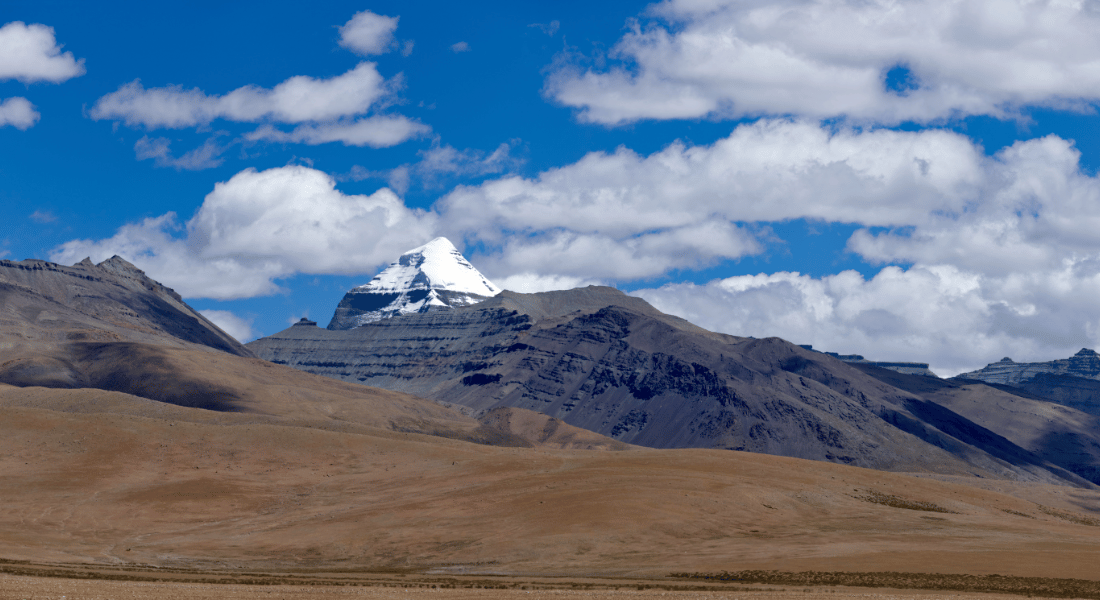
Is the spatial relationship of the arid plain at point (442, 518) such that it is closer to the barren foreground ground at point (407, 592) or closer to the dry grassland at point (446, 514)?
the dry grassland at point (446, 514)

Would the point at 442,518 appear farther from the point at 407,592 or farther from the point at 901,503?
Answer: the point at 901,503

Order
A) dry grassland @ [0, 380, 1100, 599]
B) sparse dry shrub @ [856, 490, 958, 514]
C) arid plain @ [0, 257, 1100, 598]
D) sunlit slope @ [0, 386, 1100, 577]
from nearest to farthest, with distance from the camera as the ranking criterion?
arid plain @ [0, 257, 1100, 598]
dry grassland @ [0, 380, 1100, 599]
sunlit slope @ [0, 386, 1100, 577]
sparse dry shrub @ [856, 490, 958, 514]

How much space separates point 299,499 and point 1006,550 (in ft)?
201

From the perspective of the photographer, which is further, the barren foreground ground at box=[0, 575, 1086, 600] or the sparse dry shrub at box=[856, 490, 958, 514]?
the sparse dry shrub at box=[856, 490, 958, 514]

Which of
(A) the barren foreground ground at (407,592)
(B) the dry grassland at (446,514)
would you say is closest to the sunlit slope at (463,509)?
(B) the dry grassland at (446,514)

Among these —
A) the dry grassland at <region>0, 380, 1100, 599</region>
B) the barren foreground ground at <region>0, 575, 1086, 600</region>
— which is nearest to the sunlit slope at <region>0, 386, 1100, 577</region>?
the dry grassland at <region>0, 380, 1100, 599</region>

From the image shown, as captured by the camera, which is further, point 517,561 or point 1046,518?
point 1046,518

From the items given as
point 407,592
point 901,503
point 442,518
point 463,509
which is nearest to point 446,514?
point 442,518

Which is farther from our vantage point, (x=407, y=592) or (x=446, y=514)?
(x=446, y=514)

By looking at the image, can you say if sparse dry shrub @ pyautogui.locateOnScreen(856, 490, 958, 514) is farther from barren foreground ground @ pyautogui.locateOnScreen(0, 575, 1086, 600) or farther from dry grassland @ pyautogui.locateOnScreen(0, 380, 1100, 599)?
barren foreground ground @ pyautogui.locateOnScreen(0, 575, 1086, 600)

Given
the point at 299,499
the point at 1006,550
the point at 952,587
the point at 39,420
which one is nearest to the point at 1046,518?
the point at 1006,550

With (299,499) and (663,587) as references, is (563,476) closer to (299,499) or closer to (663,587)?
(299,499)

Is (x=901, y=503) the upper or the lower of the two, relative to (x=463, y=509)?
lower

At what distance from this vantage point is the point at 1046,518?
96.7m
